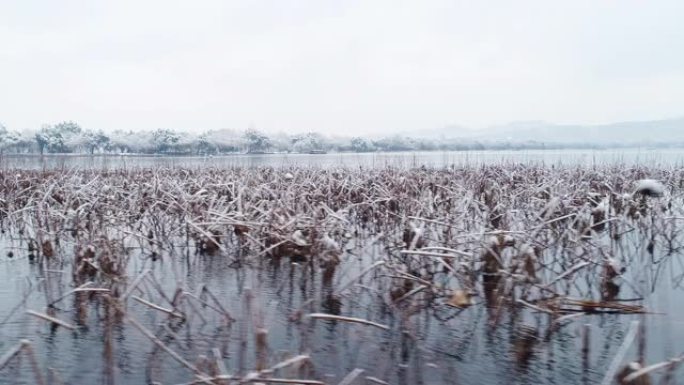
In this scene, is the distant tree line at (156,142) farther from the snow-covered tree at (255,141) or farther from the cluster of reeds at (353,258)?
the cluster of reeds at (353,258)

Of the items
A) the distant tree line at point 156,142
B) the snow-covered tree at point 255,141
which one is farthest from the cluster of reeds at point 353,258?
the snow-covered tree at point 255,141

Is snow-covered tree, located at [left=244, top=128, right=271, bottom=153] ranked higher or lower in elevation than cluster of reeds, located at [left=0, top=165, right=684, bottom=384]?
higher

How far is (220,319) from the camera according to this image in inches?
195

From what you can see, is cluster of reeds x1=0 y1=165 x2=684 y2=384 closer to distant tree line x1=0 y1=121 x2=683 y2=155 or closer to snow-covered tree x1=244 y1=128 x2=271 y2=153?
distant tree line x1=0 y1=121 x2=683 y2=155

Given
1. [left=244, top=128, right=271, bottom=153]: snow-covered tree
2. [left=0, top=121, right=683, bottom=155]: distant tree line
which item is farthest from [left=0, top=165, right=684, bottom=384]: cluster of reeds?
[left=244, top=128, right=271, bottom=153]: snow-covered tree

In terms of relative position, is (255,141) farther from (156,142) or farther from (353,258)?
(353,258)

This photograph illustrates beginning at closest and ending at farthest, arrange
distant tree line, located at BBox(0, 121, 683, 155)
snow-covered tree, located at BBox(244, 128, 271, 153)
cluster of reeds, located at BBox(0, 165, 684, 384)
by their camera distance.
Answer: cluster of reeds, located at BBox(0, 165, 684, 384) → distant tree line, located at BBox(0, 121, 683, 155) → snow-covered tree, located at BBox(244, 128, 271, 153)

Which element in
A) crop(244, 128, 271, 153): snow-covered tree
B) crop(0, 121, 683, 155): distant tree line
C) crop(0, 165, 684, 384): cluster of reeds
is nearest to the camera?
crop(0, 165, 684, 384): cluster of reeds

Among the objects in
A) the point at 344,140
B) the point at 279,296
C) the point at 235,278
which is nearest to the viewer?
the point at 279,296

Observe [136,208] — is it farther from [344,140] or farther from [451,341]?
[344,140]

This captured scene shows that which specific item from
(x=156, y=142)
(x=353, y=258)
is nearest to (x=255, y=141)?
(x=156, y=142)

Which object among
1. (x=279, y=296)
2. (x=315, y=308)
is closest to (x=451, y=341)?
(x=315, y=308)

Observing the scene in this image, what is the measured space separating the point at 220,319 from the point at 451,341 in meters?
2.08

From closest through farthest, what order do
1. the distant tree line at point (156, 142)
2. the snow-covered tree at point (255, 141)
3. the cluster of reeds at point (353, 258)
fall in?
the cluster of reeds at point (353, 258)
the distant tree line at point (156, 142)
the snow-covered tree at point (255, 141)
